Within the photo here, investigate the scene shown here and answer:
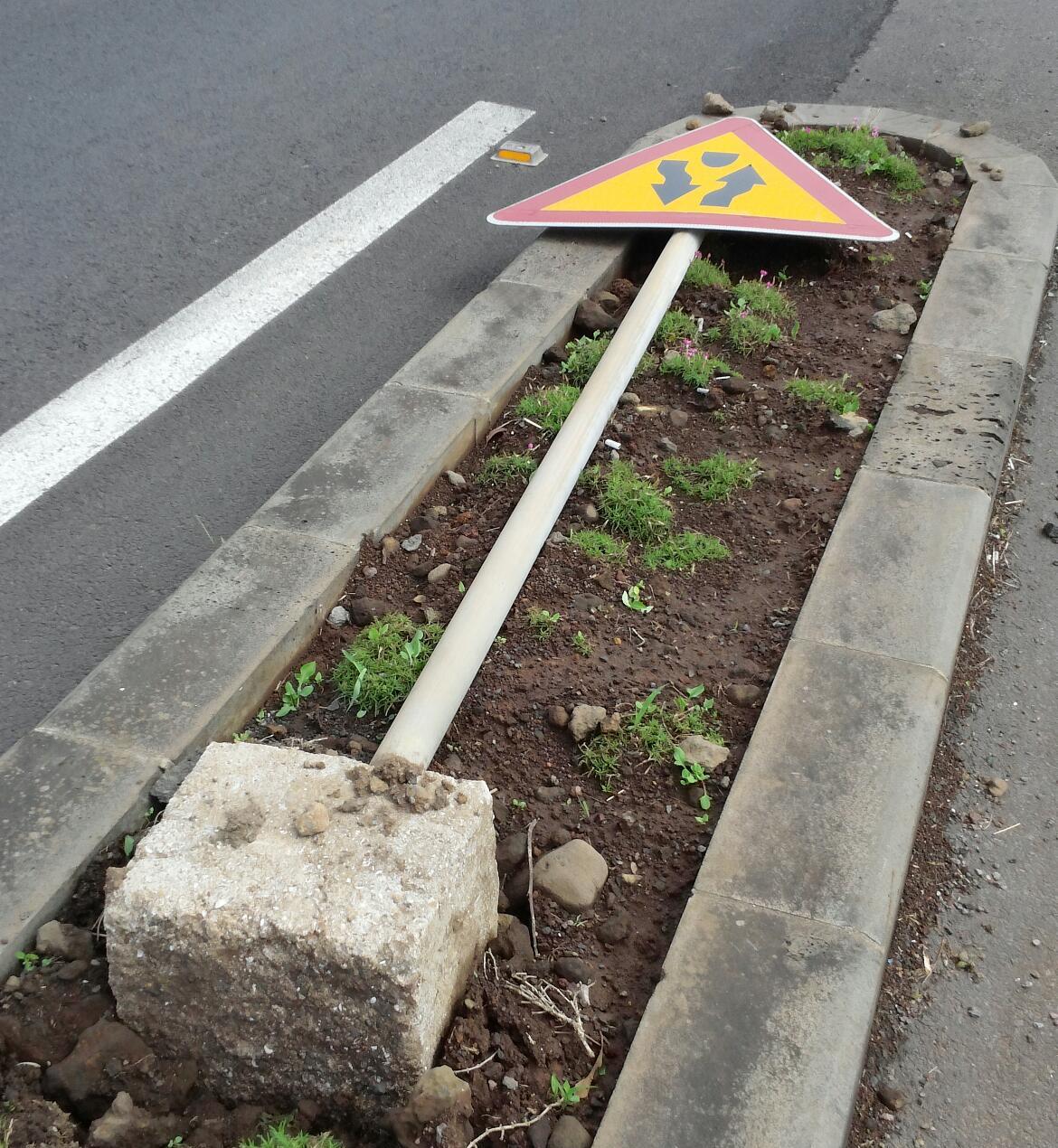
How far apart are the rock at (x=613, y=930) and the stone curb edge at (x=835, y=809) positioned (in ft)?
0.52

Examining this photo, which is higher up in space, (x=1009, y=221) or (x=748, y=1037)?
(x=1009, y=221)

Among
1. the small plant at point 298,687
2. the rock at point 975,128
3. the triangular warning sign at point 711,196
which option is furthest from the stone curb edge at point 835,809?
the rock at point 975,128

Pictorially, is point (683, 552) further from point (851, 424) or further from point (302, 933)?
point (302, 933)

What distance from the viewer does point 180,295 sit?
457cm

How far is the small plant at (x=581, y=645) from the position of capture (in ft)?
9.42

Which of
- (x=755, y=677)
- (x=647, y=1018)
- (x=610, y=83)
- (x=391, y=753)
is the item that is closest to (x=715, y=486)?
(x=755, y=677)

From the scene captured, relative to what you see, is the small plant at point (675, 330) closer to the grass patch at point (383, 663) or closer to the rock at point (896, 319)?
the rock at point (896, 319)

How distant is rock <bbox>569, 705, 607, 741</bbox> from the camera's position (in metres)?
2.64

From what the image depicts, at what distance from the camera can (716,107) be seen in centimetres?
582

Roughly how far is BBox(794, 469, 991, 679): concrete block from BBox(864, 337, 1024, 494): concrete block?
3.5 inches

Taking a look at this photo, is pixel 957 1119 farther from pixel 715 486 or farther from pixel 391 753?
pixel 715 486

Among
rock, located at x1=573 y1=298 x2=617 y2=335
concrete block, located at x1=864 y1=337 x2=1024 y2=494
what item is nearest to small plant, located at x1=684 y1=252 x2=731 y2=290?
rock, located at x1=573 y1=298 x2=617 y2=335

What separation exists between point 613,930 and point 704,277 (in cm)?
294

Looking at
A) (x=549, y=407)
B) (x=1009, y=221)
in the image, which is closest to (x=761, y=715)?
(x=549, y=407)
